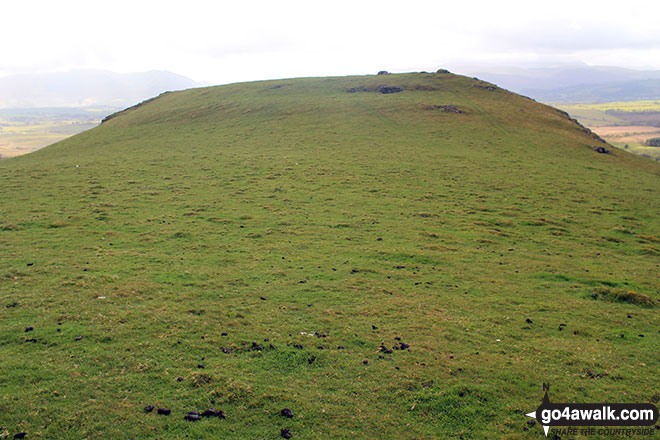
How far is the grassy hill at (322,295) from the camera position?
8477 mm

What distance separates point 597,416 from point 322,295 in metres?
8.84

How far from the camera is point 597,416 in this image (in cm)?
832

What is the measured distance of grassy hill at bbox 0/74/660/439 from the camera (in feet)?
27.8

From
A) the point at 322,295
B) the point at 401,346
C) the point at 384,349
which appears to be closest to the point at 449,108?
the point at 322,295

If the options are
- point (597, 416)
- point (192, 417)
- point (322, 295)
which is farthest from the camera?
point (322, 295)

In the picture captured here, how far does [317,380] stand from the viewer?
9.38 m

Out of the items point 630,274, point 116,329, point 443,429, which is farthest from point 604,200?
point 116,329

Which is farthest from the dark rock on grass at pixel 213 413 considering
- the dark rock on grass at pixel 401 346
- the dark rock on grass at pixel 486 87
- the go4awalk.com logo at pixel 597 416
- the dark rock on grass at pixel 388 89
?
the dark rock on grass at pixel 486 87

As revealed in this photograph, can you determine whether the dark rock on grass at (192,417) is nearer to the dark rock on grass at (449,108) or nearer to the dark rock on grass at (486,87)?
the dark rock on grass at (449,108)

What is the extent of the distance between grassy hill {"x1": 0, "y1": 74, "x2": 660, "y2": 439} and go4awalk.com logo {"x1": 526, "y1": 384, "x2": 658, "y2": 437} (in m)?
0.29

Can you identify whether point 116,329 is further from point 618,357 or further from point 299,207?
point 299,207

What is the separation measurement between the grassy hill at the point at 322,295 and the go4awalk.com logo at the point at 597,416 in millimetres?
292

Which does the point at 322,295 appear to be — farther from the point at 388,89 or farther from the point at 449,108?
the point at 388,89

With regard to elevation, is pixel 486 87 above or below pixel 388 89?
below
